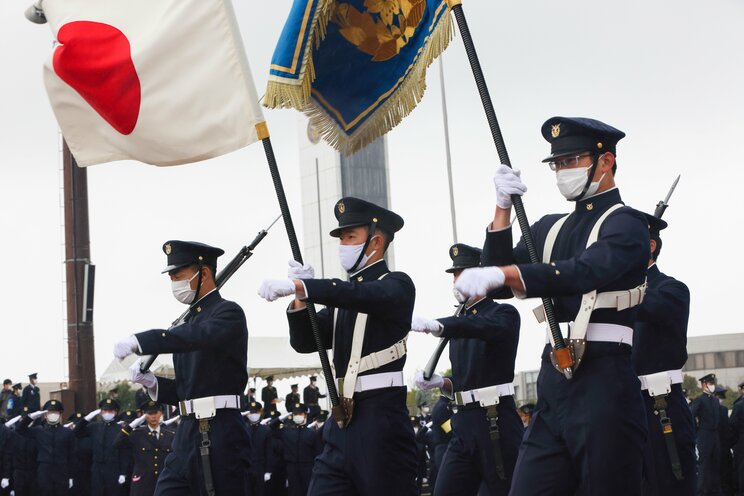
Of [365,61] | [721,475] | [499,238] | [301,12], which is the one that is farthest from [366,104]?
[721,475]

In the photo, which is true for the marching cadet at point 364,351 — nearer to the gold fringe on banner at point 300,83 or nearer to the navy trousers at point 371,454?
the navy trousers at point 371,454

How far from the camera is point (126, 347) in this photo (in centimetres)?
731

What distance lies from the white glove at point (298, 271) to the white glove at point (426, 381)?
224cm

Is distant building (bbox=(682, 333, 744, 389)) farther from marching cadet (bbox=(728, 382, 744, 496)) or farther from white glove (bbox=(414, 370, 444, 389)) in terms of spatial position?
white glove (bbox=(414, 370, 444, 389))

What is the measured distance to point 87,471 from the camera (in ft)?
70.2

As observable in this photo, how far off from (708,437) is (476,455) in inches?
443

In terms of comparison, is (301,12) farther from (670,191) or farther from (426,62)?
(670,191)

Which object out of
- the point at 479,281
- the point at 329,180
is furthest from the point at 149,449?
the point at 329,180

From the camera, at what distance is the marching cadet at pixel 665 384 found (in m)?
7.81

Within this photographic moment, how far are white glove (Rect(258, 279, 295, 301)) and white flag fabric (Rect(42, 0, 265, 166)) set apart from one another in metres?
1.51

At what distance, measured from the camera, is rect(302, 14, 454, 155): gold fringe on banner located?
775 centimetres

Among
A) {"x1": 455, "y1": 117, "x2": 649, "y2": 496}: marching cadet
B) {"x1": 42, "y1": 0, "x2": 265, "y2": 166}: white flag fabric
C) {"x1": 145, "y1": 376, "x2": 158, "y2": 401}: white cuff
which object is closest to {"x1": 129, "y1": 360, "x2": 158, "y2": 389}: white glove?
{"x1": 145, "y1": 376, "x2": 158, "y2": 401}: white cuff

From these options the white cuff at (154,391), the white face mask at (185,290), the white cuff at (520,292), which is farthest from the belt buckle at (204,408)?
the white cuff at (520,292)

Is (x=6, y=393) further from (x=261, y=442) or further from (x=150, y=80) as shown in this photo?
(x=150, y=80)
